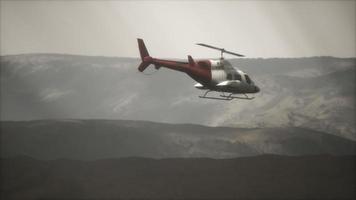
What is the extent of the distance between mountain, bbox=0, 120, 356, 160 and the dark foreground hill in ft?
4.02

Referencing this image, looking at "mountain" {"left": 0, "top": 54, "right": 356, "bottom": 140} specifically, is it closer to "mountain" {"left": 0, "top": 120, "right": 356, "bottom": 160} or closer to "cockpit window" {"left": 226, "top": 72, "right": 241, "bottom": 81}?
"mountain" {"left": 0, "top": 120, "right": 356, "bottom": 160}

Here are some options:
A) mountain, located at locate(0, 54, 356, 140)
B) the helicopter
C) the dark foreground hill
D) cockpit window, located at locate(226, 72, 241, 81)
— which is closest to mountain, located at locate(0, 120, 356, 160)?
the dark foreground hill

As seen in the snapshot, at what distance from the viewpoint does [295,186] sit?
17.5 metres

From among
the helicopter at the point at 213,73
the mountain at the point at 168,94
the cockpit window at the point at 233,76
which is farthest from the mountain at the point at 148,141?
the mountain at the point at 168,94

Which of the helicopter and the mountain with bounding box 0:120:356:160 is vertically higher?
the helicopter

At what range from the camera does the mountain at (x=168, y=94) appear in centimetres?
3466

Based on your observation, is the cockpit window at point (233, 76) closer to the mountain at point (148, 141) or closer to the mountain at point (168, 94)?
the mountain at point (148, 141)

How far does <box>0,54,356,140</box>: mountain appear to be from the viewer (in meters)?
34.7

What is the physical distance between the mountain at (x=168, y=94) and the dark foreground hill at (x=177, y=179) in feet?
41.2

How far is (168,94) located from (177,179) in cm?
2345

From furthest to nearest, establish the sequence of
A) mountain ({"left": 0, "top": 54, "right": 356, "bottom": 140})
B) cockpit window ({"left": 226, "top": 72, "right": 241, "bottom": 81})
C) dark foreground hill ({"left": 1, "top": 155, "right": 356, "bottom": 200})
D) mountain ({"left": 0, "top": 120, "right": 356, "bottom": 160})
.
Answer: mountain ({"left": 0, "top": 54, "right": 356, "bottom": 140}), mountain ({"left": 0, "top": 120, "right": 356, "bottom": 160}), dark foreground hill ({"left": 1, "top": 155, "right": 356, "bottom": 200}), cockpit window ({"left": 226, "top": 72, "right": 241, "bottom": 81})

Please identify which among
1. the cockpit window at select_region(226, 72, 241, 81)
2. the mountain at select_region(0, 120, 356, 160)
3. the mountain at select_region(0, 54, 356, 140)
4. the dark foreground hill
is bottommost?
the mountain at select_region(0, 54, 356, 140)

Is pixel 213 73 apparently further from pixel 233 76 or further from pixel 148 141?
pixel 148 141

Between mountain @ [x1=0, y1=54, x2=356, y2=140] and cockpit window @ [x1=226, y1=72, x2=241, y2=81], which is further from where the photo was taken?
mountain @ [x1=0, y1=54, x2=356, y2=140]
